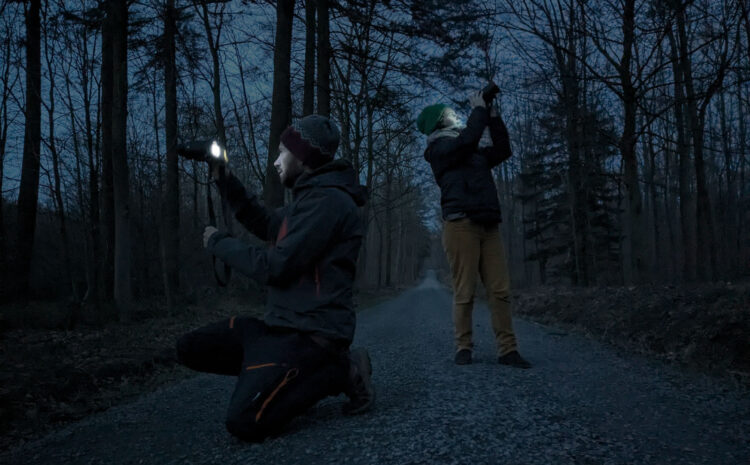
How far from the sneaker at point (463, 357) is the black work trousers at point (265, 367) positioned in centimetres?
162

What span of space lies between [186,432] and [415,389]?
144cm

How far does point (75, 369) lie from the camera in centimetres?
465

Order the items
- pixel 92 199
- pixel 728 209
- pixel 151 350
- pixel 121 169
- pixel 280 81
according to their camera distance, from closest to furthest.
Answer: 1. pixel 151 350
2. pixel 121 169
3. pixel 280 81
4. pixel 92 199
5. pixel 728 209

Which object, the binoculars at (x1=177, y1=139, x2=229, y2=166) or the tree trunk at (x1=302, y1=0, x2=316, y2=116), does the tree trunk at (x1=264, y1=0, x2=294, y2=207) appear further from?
the binoculars at (x1=177, y1=139, x2=229, y2=166)

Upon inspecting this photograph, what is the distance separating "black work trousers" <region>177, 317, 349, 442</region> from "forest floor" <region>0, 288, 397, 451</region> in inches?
57.5

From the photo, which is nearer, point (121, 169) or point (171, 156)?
point (121, 169)

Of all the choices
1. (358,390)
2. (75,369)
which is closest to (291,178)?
(358,390)

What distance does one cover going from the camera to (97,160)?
14.9 meters

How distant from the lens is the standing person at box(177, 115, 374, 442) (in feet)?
8.13

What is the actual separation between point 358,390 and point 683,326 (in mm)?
4030

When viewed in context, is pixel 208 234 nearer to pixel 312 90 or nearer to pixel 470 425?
pixel 470 425

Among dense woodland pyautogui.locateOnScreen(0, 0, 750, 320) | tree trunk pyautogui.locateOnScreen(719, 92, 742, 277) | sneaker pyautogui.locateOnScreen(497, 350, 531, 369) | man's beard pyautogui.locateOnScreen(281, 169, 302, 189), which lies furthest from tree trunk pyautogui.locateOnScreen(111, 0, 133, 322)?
tree trunk pyautogui.locateOnScreen(719, 92, 742, 277)

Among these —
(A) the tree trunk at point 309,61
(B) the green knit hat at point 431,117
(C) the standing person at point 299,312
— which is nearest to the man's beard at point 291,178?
(C) the standing person at point 299,312

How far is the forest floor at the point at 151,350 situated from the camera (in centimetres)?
380
